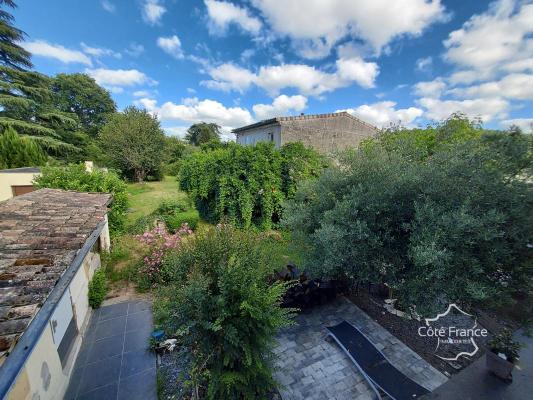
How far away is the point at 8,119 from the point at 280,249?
79.7 feet

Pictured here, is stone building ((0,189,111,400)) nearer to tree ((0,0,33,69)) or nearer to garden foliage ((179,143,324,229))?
garden foliage ((179,143,324,229))

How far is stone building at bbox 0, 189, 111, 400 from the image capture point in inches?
66.6

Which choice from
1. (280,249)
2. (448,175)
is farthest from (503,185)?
(280,249)

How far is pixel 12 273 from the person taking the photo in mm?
2326

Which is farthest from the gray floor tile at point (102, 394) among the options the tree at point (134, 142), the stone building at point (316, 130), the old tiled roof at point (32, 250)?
the tree at point (134, 142)

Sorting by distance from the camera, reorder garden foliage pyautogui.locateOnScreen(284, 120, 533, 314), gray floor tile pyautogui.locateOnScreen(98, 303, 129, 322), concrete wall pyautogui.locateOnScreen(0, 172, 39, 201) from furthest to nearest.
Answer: concrete wall pyautogui.locateOnScreen(0, 172, 39, 201) < gray floor tile pyautogui.locateOnScreen(98, 303, 129, 322) < garden foliage pyautogui.locateOnScreen(284, 120, 533, 314)

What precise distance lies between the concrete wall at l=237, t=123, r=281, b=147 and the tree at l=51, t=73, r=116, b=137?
26.7 m

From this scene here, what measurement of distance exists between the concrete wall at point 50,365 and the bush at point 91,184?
13.6ft

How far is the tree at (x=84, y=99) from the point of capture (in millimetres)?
33062

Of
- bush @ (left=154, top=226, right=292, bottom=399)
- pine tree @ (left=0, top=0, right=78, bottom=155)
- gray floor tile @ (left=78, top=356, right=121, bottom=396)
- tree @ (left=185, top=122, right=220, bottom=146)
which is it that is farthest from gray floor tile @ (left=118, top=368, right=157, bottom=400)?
tree @ (left=185, top=122, right=220, bottom=146)

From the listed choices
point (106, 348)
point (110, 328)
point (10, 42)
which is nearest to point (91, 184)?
point (110, 328)

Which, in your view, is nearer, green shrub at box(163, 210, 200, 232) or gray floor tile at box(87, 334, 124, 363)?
gray floor tile at box(87, 334, 124, 363)

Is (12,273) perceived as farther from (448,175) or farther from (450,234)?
(448,175)

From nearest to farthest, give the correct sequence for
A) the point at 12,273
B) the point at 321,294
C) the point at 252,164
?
the point at 12,273 → the point at 321,294 → the point at 252,164
